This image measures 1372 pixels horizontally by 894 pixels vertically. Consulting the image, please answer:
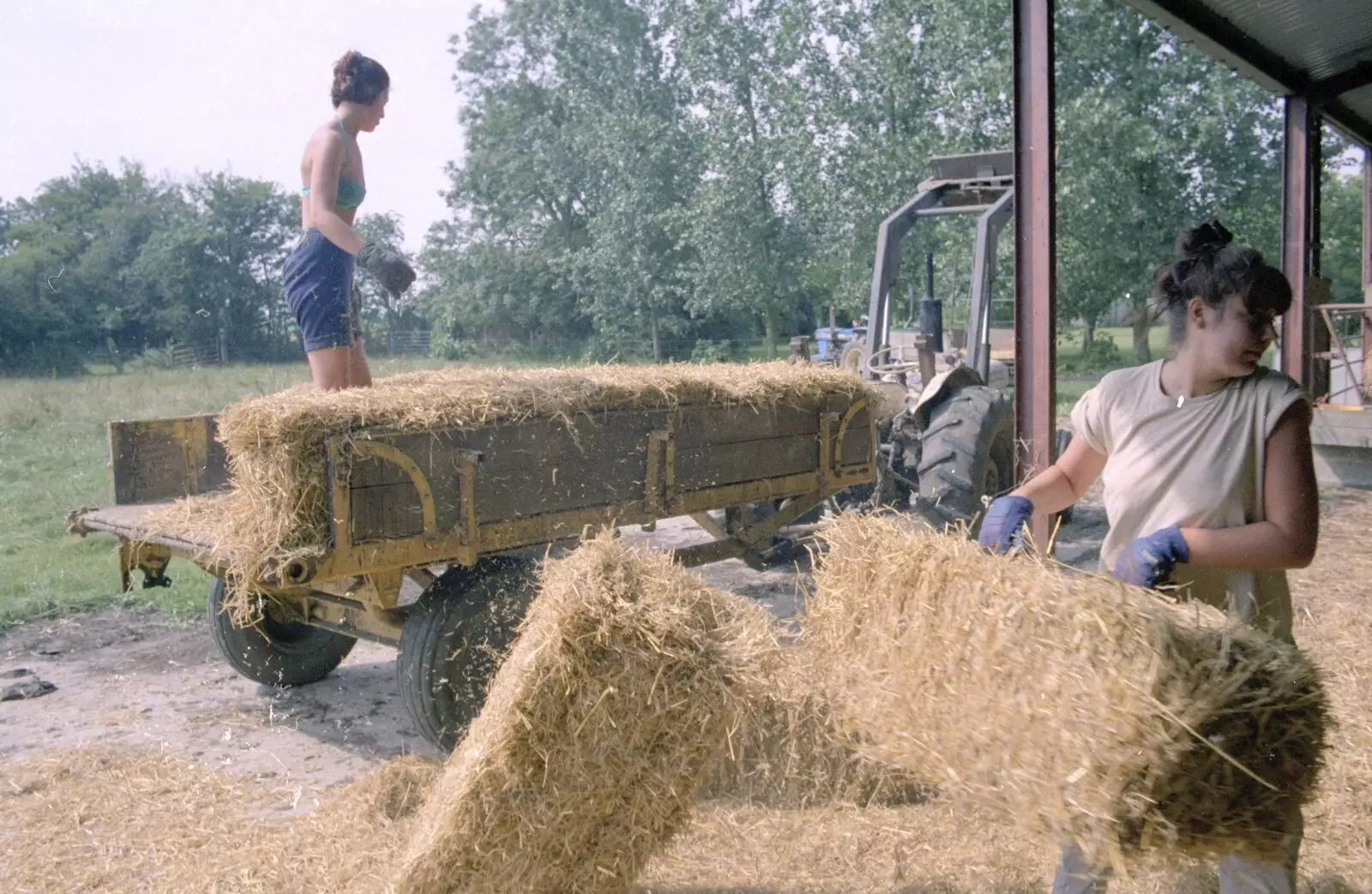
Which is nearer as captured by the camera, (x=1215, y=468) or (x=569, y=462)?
(x=1215, y=468)

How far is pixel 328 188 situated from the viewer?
434 centimetres

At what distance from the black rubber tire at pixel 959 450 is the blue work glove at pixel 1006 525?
3853mm

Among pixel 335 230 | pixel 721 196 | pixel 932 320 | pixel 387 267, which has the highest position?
pixel 721 196

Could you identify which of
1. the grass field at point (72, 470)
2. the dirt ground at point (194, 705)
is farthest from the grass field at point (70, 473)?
the dirt ground at point (194, 705)

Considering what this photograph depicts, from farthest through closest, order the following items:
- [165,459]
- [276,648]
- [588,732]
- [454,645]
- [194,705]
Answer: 1. [276,648]
2. [194,705]
3. [165,459]
4. [454,645]
5. [588,732]

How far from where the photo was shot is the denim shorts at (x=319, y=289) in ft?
14.6

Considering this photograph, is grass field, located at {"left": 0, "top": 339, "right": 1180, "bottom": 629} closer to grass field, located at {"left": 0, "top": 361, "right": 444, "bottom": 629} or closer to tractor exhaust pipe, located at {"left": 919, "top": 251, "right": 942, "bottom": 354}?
grass field, located at {"left": 0, "top": 361, "right": 444, "bottom": 629}

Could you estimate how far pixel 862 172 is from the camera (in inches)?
977

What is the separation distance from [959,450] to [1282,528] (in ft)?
13.9

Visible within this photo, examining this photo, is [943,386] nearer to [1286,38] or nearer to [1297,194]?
[1286,38]

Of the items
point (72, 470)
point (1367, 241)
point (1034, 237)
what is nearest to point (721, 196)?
point (1367, 241)

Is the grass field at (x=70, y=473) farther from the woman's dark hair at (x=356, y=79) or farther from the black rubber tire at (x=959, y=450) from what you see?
the black rubber tire at (x=959, y=450)

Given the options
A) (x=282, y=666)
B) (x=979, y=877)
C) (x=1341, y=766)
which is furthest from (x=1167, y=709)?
(x=282, y=666)

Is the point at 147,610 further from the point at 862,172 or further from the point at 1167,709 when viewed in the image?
the point at 862,172
